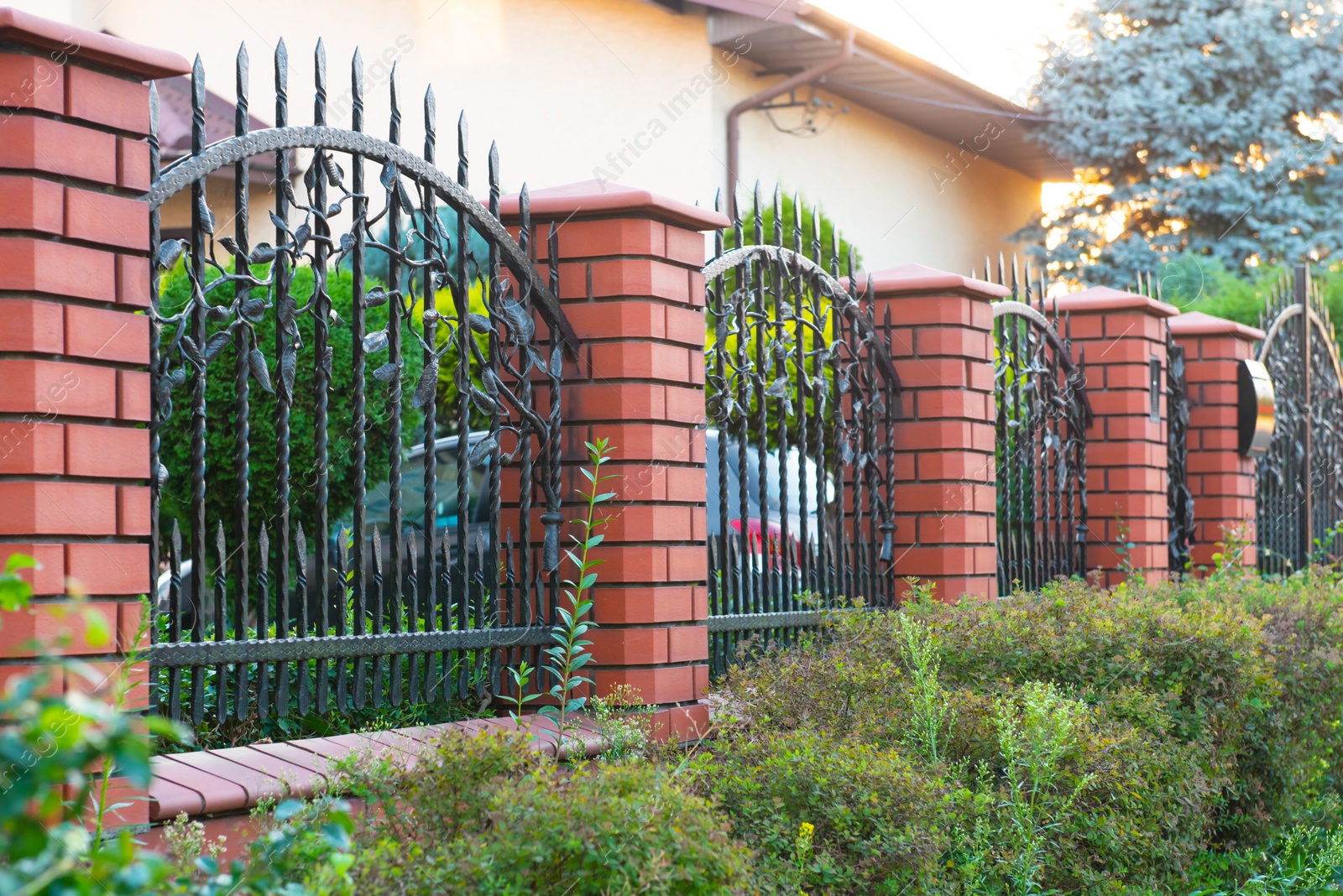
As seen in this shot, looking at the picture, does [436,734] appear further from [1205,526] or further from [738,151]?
[738,151]

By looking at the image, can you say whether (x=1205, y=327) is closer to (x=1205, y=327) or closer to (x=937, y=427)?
(x=1205, y=327)

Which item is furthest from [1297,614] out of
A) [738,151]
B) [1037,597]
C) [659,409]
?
[738,151]

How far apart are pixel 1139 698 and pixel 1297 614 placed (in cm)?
181

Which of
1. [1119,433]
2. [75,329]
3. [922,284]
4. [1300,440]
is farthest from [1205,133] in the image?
[75,329]

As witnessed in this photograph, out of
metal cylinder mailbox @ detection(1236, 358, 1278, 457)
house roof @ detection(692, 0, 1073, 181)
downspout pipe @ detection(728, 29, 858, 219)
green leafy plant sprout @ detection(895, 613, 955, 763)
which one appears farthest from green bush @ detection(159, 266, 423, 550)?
house roof @ detection(692, 0, 1073, 181)

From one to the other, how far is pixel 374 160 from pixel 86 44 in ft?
3.46

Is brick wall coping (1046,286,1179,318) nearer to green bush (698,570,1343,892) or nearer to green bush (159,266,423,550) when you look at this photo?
green bush (698,570,1343,892)

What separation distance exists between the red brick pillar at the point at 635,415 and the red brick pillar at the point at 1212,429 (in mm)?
5155

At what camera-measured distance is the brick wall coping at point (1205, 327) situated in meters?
8.34

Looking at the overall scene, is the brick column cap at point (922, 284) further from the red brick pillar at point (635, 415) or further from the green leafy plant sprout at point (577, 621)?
the green leafy plant sprout at point (577, 621)

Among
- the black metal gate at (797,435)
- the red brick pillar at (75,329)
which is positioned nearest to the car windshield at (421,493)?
the black metal gate at (797,435)

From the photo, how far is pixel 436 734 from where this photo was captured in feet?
11.0

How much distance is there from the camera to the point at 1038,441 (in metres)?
7.09

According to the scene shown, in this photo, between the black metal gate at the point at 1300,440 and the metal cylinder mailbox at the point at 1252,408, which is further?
the black metal gate at the point at 1300,440
